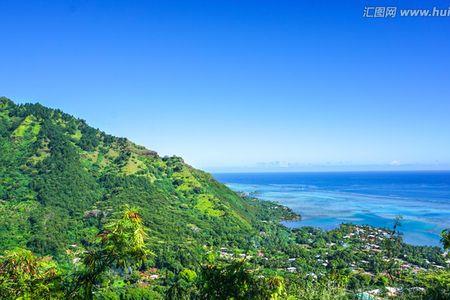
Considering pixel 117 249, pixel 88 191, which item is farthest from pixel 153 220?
pixel 117 249

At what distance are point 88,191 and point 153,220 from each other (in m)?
20.3

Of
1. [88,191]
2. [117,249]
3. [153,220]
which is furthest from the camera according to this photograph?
[88,191]

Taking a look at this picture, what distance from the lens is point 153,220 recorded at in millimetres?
82438

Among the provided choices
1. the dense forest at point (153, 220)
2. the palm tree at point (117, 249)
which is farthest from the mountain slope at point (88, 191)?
the palm tree at point (117, 249)

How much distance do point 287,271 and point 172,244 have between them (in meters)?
23.6

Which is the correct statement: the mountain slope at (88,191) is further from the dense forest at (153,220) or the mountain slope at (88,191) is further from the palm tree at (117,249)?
the palm tree at (117,249)

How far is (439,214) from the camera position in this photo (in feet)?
336

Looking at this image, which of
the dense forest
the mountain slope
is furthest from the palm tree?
the mountain slope

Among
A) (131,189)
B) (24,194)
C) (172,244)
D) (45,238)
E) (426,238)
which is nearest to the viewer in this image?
(45,238)

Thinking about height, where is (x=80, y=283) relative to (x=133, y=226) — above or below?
below

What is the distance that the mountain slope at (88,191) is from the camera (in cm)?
7356

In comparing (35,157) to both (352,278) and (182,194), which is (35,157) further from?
(352,278)

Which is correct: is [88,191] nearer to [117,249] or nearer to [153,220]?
[153,220]

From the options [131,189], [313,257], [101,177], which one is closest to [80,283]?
[313,257]
